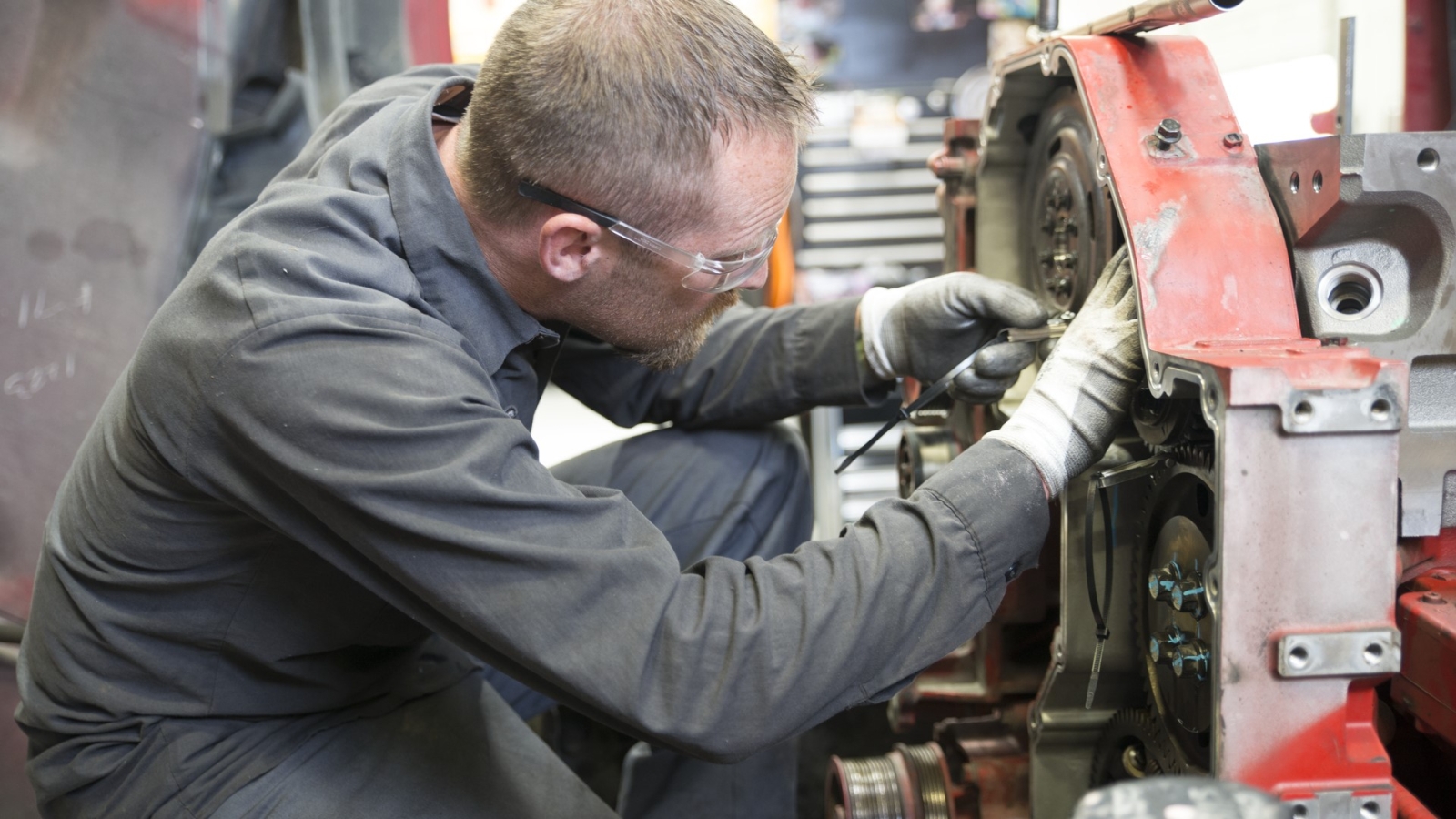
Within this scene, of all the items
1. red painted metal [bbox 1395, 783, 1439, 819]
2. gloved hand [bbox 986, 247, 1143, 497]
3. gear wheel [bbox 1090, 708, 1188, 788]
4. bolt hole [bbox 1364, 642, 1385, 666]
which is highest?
gloved hand [bbox 986, 247, 1143, 497]

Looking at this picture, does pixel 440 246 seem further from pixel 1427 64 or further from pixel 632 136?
pixel 1427 64

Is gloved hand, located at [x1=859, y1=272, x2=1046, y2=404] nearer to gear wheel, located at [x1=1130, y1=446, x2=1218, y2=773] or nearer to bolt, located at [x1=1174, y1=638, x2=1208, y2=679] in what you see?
gear wheel, located at [x1=1130, y1=446, x2=1218, y2=773]

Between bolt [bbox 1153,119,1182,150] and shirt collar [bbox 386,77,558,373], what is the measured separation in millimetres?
803

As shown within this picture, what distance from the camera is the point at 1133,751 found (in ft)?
4.35

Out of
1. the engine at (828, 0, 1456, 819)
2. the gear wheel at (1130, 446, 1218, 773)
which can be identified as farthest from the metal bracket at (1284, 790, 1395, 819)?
the gear wheel at (1130, 446, 1218, 773)

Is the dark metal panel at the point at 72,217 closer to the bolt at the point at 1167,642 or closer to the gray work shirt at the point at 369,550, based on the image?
the gray work shirt at the point at 369,550

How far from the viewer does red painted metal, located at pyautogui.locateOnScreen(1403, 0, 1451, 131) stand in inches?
67.3

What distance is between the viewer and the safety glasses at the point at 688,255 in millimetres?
1254

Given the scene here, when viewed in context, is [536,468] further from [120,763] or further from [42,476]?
[42,476]

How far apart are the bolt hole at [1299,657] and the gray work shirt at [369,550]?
280 mm

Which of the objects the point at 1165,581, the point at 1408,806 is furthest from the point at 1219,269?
the point at 1408,806

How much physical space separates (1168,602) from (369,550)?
862 mm

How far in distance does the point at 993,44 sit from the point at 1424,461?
4.01 m

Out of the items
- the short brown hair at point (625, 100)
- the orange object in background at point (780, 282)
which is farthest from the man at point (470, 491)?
the orange object in background at point (780, 282)
